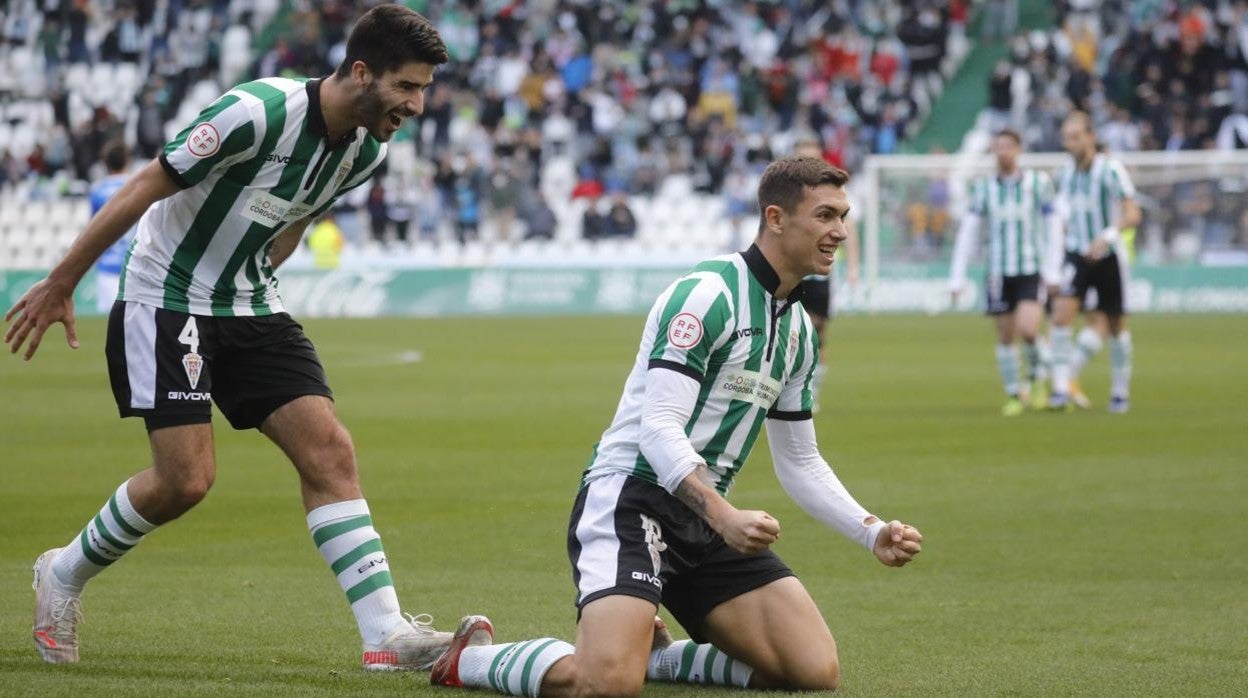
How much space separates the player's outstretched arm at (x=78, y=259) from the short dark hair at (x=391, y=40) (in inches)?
28.6

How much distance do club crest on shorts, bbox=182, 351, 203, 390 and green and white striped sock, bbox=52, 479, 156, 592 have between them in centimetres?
38

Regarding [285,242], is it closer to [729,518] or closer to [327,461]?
[327,461]

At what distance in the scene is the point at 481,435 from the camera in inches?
551

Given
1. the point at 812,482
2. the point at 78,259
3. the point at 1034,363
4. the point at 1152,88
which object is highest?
the point at 78,259

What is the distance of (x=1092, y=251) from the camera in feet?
51.0

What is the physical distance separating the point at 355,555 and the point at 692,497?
4.43 ft

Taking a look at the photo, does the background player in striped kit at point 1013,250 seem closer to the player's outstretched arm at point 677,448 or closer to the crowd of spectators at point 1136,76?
the player's outstretched arm at point 677,448

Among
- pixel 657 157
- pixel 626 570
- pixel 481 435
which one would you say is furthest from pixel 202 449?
pixel 657 157

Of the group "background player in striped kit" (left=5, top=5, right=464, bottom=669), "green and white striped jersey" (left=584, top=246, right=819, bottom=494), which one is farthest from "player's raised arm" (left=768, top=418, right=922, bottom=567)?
"background player in striped kit" (left=5, top=5, right=464, bottom=669)

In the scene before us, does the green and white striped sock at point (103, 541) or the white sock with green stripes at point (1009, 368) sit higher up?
the green and white striped sock at point (103, 541)

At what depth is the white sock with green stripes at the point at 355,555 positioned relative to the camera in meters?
6.07

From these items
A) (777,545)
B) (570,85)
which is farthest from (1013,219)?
(570,85)

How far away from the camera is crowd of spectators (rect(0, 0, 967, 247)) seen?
34.6 metres

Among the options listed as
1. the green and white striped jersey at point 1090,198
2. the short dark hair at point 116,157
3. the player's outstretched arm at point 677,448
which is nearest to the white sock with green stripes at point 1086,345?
the green and white striped jersey at point 1090,198
